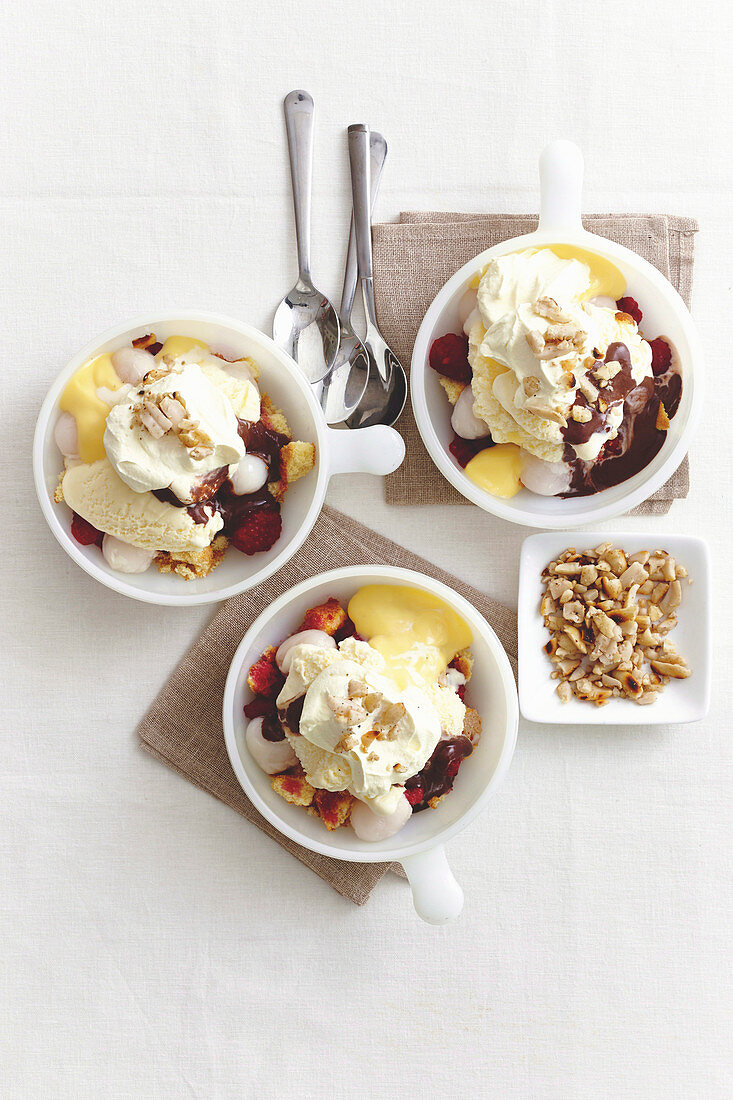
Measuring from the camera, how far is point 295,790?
109cm

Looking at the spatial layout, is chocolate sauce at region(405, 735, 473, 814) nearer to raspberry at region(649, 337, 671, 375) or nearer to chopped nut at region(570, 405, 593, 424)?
chopped nut at region(570, 405, 593, 424)

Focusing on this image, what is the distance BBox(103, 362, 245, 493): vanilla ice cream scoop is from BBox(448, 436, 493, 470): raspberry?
31 cm

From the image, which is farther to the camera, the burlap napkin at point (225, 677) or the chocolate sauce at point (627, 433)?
the burlap napkin at point (225, 677)

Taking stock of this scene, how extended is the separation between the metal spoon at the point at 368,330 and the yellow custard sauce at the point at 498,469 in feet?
0.55

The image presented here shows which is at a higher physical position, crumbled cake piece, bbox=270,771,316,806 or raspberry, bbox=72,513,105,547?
raspberry, bbox=72,513,105,547

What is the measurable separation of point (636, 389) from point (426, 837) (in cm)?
64

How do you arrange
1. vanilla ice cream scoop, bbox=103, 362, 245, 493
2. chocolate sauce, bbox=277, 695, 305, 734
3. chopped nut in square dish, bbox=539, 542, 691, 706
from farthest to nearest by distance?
chopped nut in square dish, bbox=539, 542, 691, 706, chocolate sauce, bbox=277, 695, 305, 734, vanilla ice cream scoop, bbox=103, 362, 245, 493

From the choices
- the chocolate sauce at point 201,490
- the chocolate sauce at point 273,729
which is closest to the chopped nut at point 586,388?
the chocolate sauce at point 201,490

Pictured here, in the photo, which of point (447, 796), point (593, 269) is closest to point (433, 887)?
point (447, 796)

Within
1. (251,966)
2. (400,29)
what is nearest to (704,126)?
(400,29)

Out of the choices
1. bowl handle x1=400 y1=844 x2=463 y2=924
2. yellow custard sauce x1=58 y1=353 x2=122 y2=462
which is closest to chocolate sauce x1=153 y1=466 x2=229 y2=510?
yellow custard sauce x1=58 y1=353 x2=122 y2=462

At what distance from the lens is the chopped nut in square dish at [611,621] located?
1.18 meters

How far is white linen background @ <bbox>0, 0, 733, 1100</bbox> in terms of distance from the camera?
121 cm

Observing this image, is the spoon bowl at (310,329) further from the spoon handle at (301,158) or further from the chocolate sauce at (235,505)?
the chocolate sauce at (235,505)
